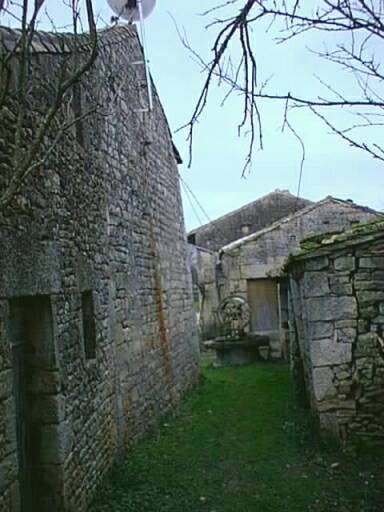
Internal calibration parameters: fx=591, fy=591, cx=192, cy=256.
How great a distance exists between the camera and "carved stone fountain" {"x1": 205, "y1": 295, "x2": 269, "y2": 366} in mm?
15359

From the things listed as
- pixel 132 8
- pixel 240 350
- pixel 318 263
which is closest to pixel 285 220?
pixel 240 350

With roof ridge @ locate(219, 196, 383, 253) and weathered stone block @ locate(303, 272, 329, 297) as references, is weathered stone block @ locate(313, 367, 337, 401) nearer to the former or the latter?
weathered stone block @ locate(303, 272, 329, 297)

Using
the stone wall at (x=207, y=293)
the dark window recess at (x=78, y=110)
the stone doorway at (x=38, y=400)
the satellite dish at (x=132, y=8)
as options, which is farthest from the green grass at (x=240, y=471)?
the stone wall at (x=207, y=293)

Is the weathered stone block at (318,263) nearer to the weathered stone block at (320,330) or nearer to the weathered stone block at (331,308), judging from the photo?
the weathered stone block at (331,308)

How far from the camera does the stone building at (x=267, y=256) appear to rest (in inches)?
649

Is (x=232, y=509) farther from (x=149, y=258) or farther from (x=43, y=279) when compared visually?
(x=149, y=258)

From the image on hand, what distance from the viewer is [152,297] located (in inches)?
349

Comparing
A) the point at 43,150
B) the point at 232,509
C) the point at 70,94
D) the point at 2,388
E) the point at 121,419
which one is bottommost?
the point at 232,509

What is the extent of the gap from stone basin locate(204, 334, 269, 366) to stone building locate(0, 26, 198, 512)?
5.48 metres

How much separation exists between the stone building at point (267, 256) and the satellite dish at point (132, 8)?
8.56 m

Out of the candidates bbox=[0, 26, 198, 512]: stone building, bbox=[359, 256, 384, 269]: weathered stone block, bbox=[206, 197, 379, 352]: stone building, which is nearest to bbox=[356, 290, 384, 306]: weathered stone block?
bbox=[359, 256, 384, 269]: weathered stone block

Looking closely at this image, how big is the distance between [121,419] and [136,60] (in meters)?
5.38

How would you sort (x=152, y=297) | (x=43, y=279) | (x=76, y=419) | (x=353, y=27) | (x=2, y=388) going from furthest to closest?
1. (x=152, y=297)
2. (x=76, y=419)
3. (x=43, y=279)
4. (x=2, y=388)
5. (x=353, y=27)

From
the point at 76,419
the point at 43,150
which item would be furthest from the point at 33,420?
the point at 43,150
